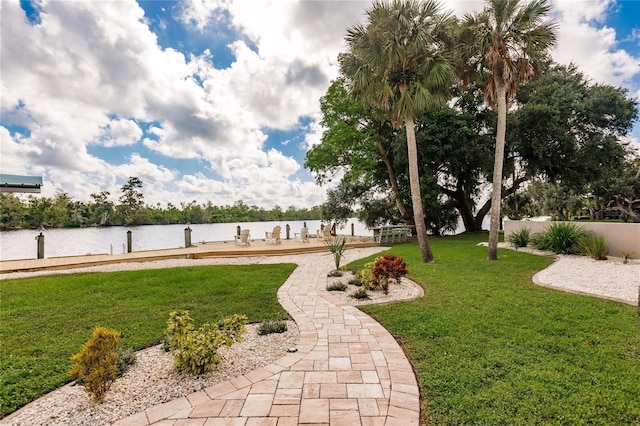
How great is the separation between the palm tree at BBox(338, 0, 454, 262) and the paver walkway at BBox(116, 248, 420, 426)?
6665 millimetres

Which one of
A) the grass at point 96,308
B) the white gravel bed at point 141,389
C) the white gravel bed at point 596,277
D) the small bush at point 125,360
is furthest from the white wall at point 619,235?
the small bush at point 125,360

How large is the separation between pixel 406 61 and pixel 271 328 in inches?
351

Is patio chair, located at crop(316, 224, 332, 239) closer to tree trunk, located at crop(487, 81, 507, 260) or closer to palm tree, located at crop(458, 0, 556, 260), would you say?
tree trunk, located at crop(487, 81, 507, 260)

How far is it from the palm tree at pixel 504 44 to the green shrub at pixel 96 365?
10.3 metres

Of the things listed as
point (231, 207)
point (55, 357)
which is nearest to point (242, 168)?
point (55, 357)

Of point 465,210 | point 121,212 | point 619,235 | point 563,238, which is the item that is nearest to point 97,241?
point 465,210

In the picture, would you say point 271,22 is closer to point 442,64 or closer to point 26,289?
point 442,64

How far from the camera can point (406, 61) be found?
30.4ft

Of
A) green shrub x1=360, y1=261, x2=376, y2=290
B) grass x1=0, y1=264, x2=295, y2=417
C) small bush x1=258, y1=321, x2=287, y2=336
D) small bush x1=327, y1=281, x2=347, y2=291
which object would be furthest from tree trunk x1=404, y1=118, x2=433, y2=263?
small bush x1=258, y1=321, x2=287, y2=336

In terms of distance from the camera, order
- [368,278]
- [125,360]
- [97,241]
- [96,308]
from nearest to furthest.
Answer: [125,360] < [96,308] < [368,278] < [97,241]

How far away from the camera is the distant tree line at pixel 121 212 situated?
31.9 meters

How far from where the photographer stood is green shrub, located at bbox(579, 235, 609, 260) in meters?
9.24

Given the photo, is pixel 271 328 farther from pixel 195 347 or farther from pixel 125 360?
pixel 125 360

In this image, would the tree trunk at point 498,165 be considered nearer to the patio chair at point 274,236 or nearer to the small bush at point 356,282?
the small bush at point 356,282
